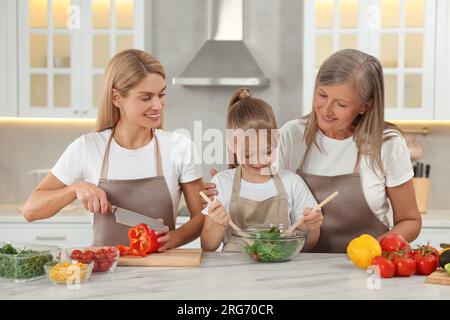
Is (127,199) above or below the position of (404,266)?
above

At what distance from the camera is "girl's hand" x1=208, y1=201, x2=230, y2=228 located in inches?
91.2

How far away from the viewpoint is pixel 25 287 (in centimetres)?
203

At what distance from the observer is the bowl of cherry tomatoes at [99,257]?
2160 millimetres

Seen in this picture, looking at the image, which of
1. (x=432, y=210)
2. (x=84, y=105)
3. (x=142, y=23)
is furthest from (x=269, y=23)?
(x=432, y=210)

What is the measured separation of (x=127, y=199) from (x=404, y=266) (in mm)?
1131

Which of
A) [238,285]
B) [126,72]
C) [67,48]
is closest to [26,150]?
[67,48]

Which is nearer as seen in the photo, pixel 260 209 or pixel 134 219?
pixel 134 219

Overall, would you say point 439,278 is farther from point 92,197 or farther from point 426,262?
point 92,197

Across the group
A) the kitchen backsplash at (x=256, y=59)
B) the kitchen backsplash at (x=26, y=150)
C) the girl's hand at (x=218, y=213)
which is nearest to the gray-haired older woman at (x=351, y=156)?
the girl's hand at (x=218, y=213)

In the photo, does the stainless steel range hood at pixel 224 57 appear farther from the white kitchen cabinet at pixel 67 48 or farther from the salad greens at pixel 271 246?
the salad greens at pixel 271 246

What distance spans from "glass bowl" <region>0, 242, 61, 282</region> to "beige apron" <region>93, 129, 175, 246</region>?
601mm

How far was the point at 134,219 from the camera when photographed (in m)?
2.57
